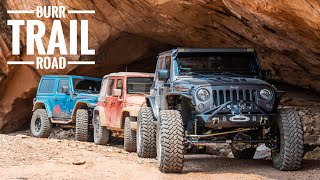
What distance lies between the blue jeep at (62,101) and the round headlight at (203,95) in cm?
729

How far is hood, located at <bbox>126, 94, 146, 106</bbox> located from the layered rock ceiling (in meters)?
2.21

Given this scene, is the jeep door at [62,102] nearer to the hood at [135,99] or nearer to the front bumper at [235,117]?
the hood at [135,99]

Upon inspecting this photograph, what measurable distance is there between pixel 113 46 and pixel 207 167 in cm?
979

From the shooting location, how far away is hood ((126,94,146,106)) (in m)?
11.7

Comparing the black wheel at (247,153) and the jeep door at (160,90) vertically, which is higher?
the jeep door at (160,90)

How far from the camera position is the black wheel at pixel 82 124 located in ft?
47.2

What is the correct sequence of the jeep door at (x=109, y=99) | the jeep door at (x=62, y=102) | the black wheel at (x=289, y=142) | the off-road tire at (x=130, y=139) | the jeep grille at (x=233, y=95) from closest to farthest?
the black wheel at (x=289, y=142), the jeep grille at (x=233, y=95), the off-road tire at (x=130, y=139), the jeep door at (x=109, y=99), the jeep door at (x=62, y=102)

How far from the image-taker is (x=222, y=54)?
356 inches

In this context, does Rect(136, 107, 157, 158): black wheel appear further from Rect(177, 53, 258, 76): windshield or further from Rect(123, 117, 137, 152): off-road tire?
Rect(123, 117, 137, 152): off-road tire

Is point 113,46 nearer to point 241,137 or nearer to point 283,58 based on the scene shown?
point 283,58

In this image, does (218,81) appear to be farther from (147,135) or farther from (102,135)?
(102,135)

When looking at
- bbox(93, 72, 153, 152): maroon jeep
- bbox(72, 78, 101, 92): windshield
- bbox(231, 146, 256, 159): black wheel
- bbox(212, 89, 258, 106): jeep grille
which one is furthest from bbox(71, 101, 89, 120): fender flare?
bbox(212, 89, 258, 106): jeep grille

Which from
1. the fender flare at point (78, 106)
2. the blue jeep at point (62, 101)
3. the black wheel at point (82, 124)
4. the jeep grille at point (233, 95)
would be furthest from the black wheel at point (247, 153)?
the fender flare at point (78, 106)

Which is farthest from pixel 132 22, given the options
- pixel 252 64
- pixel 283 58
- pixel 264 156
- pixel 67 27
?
pixel 252 64
